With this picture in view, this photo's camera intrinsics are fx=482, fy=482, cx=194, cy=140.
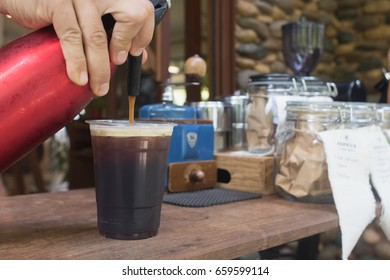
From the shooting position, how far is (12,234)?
63cm

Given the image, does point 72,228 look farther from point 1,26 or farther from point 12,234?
point 1,26

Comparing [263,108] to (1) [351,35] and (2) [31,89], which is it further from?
(1) [351,35]

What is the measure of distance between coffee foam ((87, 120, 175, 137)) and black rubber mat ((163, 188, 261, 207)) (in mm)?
261

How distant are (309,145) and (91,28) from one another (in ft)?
1.72

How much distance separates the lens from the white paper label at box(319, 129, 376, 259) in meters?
0.81

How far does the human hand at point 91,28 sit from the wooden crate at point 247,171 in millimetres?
495

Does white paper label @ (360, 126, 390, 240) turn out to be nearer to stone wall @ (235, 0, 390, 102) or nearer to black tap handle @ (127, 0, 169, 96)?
black tap handle @ (127, 0, 169, 96)

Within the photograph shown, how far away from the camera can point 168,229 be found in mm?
678

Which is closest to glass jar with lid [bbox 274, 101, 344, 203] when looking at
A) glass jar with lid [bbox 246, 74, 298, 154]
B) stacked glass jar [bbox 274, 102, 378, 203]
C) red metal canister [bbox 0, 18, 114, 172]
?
stacked glass jar [bbox 274, 102, 378, 203]

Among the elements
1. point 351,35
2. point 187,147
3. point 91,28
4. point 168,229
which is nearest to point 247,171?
point 187,147

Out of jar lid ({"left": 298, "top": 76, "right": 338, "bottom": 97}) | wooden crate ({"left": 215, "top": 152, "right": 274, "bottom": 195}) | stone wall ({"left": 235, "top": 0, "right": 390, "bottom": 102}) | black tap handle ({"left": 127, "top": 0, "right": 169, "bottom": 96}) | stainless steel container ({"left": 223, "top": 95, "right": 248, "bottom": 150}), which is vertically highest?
stone wall ({"left": 235, "top": 0, "right": 390, "bottom": 102})

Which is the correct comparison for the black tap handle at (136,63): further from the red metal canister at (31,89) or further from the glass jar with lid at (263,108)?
the glass jar with lid at (263,108)

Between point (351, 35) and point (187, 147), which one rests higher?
point (351, 35)
